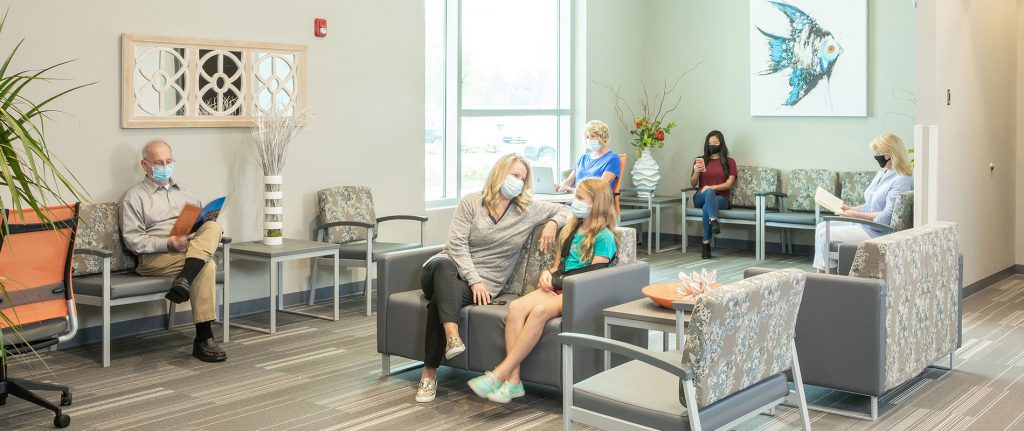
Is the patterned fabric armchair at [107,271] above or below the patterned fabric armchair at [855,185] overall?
below

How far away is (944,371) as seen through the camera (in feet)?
18.2

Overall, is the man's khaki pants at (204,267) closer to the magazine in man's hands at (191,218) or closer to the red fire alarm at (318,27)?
the magazine in man's hands at (191,218)

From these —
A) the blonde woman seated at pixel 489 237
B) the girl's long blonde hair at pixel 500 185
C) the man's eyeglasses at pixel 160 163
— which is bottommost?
the blonde woman seated at pixel 489 237

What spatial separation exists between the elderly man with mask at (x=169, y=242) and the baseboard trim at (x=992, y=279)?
17.8 feet

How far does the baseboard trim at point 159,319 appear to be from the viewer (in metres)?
6.19

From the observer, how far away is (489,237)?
5.29 m

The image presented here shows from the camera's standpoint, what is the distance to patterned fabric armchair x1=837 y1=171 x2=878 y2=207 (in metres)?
9.53

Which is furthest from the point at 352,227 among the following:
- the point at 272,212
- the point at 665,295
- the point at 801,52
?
the point at 801,52

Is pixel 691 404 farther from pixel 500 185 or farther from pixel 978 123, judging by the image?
pixel 978 123

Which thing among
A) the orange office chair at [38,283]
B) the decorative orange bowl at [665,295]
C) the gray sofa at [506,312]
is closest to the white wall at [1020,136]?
the gray sofa at [506,312]

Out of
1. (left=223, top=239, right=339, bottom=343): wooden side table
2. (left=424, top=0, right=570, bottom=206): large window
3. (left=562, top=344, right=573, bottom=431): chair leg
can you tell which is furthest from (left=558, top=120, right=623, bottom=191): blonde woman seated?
(left=562, top=344, right=573, bottom=431): chair leg

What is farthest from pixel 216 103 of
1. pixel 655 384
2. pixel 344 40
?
pixel 655 384

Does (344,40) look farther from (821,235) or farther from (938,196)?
(938,196)

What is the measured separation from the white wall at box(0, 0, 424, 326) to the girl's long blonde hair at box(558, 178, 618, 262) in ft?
9.70
